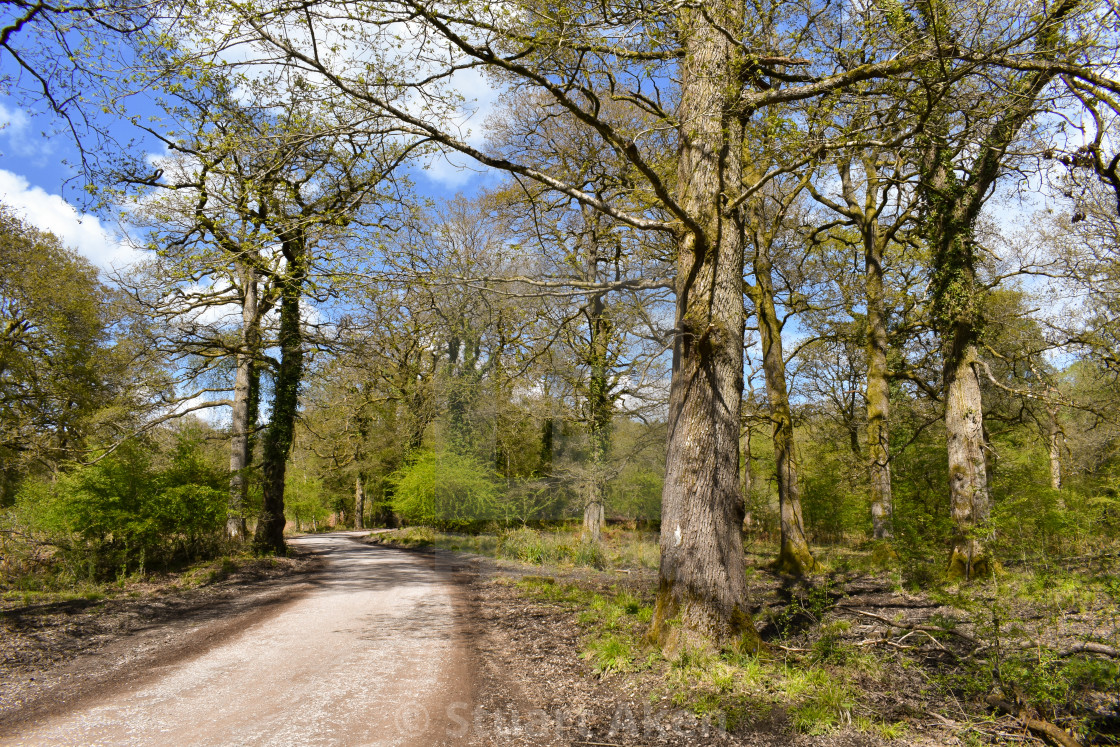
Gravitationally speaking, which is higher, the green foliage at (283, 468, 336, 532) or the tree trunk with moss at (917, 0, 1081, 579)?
the tree trunk with moss at (917, 0, 1081, 579)

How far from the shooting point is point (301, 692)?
4301 mm

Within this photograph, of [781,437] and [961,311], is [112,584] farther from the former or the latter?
[961,311]

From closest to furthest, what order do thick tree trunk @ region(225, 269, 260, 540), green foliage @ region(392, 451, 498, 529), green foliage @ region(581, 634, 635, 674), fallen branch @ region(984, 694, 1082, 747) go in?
fallen branch @ region(984, 694, 1082, 747) → green foliage @ region(581, 634, 635, 674) → thick tree trunk @ region(225, 269, 260, 540) → green foliage @ region(392, 451, 498, 529)

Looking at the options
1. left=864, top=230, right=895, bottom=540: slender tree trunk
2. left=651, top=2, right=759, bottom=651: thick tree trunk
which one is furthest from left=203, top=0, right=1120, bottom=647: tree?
left=864, top=230, right=895, bottom=540: slender tree trunk

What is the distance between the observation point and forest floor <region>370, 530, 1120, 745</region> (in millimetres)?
3236

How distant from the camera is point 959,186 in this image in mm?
8375

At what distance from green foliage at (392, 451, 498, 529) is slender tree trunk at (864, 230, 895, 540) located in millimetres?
10413

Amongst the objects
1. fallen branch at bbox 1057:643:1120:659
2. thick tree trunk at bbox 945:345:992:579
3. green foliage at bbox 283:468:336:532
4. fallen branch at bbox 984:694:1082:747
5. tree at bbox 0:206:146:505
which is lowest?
green foliage at bbox 283:468:336:532

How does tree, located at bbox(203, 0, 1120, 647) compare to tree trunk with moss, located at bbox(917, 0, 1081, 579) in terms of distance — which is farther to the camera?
tree trunk with moss, located at bbox(917, 0, 1081, 579)

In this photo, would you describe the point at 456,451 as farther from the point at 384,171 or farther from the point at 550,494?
the point at 384,171

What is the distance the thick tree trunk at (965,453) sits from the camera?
770 centimetres

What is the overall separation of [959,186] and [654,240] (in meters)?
5.11

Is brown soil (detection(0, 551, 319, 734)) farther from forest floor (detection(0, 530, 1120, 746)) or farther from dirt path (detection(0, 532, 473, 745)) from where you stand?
dirt path (detection(0, 532, 473, 745))

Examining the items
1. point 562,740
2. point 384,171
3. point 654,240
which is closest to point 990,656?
point 562,740
